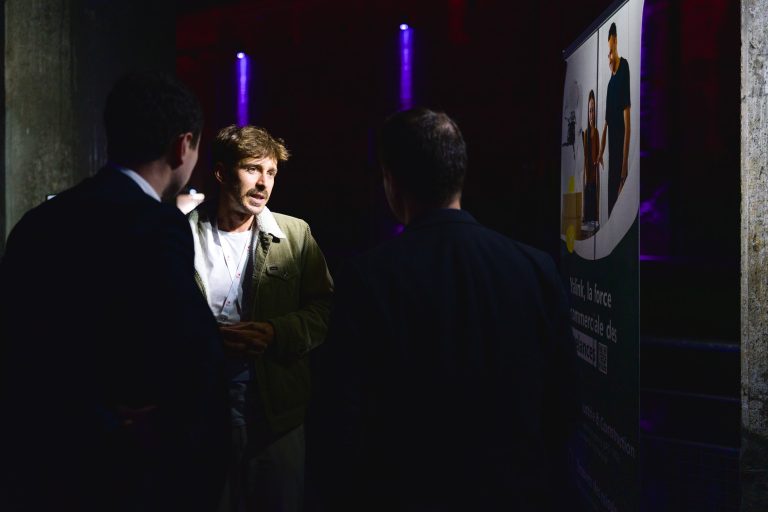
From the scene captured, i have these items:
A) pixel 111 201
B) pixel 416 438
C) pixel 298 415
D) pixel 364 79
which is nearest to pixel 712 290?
pixel 364 79

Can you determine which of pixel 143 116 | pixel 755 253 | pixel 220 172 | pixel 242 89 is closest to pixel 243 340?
Answer: pixel 220 172

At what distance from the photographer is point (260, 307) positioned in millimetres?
2572

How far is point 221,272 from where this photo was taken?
2.60m

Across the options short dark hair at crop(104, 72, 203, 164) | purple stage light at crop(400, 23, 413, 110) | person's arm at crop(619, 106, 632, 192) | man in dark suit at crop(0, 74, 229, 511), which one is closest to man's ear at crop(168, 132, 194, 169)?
short dark hair at crop(104, 72, 203, 164)

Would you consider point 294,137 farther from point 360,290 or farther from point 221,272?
point 360,290

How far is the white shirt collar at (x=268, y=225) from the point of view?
2666mm

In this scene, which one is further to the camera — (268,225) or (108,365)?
(268,225)

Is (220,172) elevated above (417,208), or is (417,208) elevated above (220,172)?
(220,172)

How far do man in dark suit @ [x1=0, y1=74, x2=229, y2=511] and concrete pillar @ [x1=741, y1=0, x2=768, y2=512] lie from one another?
1818 mm

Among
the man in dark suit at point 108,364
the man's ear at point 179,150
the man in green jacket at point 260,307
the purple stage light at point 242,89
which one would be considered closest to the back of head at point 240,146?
the man in green jacket at point 260,307

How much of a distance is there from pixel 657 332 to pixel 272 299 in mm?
4386

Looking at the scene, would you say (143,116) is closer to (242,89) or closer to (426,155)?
(426,155)

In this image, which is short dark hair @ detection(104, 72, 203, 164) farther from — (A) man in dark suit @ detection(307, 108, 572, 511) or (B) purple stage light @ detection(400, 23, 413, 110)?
(B) purple stage light @ detection(400, 23, 413, 110)

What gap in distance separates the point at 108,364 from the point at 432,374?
663mm
